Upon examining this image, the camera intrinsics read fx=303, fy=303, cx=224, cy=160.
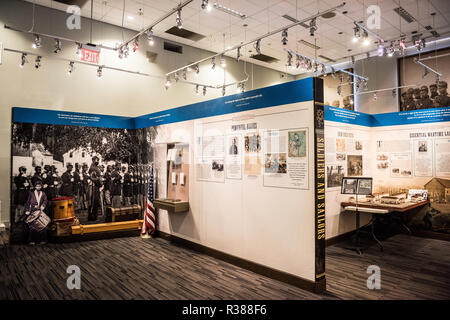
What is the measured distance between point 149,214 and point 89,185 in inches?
63.8

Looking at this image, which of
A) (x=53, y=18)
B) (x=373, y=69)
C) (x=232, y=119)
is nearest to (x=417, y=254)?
(x=232, y=119)

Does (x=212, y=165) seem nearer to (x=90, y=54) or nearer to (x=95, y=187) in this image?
(x=95, y=187)

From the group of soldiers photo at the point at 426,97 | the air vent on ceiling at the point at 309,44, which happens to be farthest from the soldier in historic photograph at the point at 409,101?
the air vent on ceiling at the point at 309,44

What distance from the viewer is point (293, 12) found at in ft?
25.3

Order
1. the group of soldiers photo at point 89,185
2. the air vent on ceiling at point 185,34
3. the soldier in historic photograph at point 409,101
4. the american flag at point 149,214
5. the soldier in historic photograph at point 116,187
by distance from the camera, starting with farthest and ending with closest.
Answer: the soldier in historic photograph at point 409,101 < the air vent on ceiling at point 185,34 < the soldier in historic photograph at point 116,187 < the american flag at point 149,214 < the group of soldiers photo at point 89,185

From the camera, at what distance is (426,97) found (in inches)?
367

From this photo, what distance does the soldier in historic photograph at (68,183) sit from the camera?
6.67 metres

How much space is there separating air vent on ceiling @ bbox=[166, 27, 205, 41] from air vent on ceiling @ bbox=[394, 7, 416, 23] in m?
5.22

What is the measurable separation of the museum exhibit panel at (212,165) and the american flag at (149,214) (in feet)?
0.11

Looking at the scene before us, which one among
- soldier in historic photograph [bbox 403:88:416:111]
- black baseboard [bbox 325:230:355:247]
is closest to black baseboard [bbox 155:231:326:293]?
black baseboard [bbox 325:230:355:247]

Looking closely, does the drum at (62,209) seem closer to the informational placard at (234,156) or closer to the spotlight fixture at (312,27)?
the informational placard at (234,156)

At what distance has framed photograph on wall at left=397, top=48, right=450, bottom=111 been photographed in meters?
8.96

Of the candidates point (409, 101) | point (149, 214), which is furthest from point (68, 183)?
point (409, 101)

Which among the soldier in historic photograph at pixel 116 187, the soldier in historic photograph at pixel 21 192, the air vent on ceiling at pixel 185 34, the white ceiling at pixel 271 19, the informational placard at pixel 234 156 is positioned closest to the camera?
the informational placard at pixel 234 156
